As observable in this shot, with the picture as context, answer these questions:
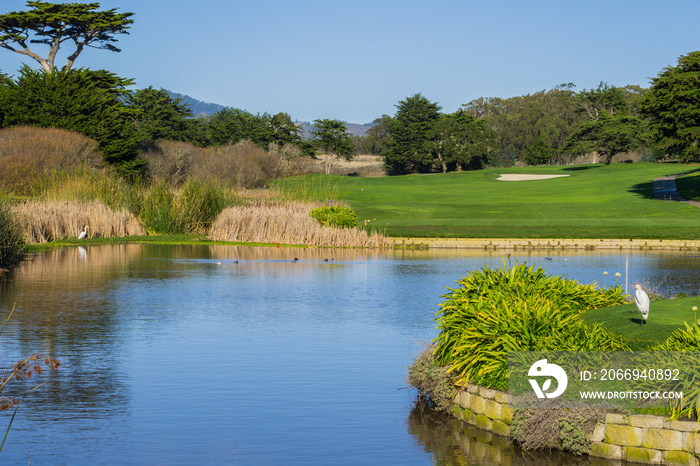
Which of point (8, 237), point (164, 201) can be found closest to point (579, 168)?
point (164, 201)

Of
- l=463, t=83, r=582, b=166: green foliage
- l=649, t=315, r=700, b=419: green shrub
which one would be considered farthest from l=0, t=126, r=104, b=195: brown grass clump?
l=463, t=83, r=582, b=166: green foliage

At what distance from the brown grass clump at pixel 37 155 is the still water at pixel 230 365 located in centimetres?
1458

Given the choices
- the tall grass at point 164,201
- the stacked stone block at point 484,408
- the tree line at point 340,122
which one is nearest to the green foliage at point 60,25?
the tree line at point 340,122

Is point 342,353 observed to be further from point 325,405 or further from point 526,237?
point 526,237

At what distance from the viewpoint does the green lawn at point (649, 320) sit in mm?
8784

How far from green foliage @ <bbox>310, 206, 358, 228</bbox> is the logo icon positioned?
22.9 m

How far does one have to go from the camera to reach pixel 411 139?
87.5 m

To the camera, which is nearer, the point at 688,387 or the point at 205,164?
the point at 688,387

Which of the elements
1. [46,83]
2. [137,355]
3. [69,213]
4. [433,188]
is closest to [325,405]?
[137,355]

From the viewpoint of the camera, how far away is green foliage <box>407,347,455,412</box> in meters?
8.67

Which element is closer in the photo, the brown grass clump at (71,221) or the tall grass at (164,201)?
the brown grass clump at (71,221)

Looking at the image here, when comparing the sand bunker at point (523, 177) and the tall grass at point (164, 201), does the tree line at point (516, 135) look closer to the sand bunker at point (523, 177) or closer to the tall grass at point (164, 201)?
the sand bunker at point (523, 177)

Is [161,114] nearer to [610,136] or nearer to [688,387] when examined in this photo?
[610,136]

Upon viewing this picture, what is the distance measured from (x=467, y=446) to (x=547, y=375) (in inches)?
40.6
